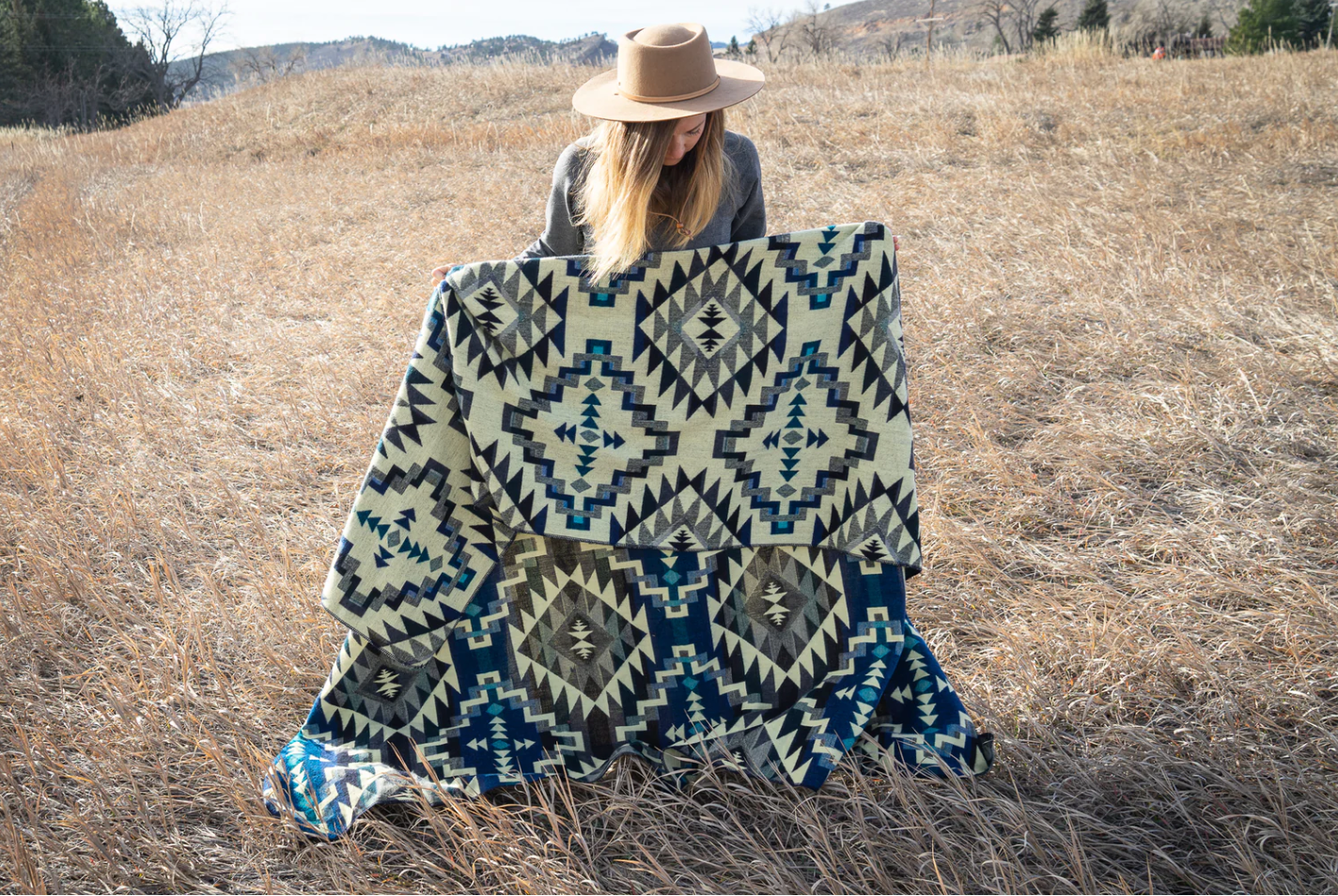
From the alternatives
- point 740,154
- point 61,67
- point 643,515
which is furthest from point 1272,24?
point 61,67

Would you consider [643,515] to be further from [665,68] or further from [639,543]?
[665,68]

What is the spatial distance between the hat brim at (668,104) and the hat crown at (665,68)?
0.06ft

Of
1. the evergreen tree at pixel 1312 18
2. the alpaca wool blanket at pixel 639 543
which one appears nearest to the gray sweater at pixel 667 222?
the alpaca wool blanket at pixel 639 543

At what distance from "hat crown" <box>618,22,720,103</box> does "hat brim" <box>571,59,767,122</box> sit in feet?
0.06

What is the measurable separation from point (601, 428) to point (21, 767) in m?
1.85

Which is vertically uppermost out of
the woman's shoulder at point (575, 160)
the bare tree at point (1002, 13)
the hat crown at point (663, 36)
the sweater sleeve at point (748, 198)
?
the bare tree at point (1002, 13)

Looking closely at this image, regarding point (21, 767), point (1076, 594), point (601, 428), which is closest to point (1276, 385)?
point (1076, 594)

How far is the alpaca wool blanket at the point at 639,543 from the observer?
6.65ft

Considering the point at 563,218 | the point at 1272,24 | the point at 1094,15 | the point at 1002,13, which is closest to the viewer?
the point at 563,218

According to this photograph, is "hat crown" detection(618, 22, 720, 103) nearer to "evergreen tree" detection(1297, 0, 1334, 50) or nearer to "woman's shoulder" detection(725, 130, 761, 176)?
"woman's shoulder" detection(725, 130, 761, 176)

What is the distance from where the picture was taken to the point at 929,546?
9.57 feet

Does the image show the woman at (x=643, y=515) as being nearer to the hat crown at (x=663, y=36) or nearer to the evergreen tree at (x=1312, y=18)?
the hat crown at (x=663, y=36)

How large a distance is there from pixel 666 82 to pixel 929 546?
182cm

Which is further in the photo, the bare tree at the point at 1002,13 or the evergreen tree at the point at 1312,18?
the bare tree at the point at 1002,13
